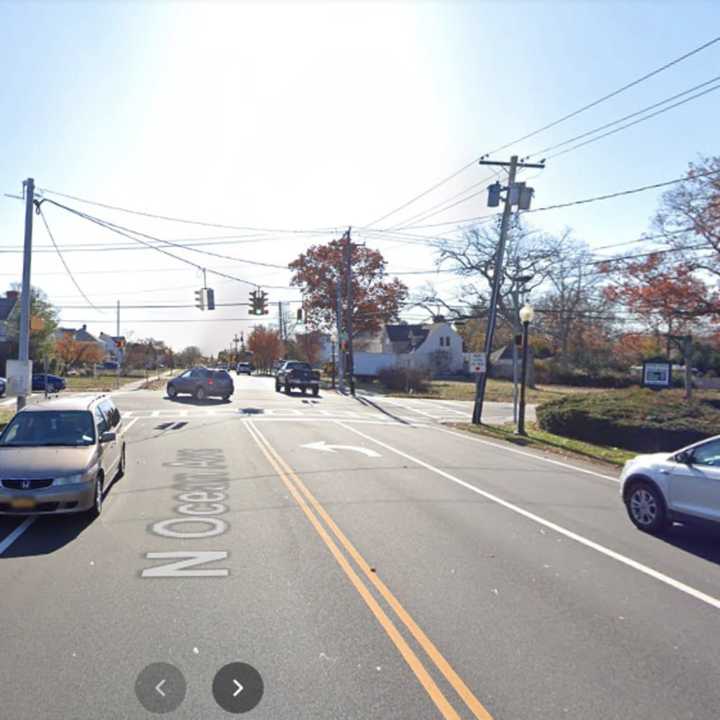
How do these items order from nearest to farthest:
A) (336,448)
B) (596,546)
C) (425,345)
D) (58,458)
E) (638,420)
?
(596,546) → (58,458) → (336,448) → (638,420) → (425,345)

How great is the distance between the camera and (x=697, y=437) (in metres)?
15.6

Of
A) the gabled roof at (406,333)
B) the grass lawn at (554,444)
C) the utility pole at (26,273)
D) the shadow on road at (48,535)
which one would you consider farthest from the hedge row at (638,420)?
the gabled roof at (406,333)

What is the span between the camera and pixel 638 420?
1705cm

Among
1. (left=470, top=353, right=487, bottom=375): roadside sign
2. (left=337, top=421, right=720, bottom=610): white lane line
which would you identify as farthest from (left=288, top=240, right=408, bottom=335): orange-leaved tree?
(left=337, top=421, right=720, bottom=610): white lane line

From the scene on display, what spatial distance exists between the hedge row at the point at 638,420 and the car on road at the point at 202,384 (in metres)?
16.9

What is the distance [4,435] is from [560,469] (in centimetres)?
1043

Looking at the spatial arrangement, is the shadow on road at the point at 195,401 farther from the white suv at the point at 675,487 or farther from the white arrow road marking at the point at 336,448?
the white suv at the point at 675,487

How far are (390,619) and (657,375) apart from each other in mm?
20606

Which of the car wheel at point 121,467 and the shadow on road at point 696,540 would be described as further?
the car wheel at point 121,467

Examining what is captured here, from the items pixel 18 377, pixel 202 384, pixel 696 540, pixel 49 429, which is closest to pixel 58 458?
pixel 49 429

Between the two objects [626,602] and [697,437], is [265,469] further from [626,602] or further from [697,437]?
[697,437]

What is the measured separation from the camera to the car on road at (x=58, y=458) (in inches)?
303

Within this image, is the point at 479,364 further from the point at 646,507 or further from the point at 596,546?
the point at 596,546

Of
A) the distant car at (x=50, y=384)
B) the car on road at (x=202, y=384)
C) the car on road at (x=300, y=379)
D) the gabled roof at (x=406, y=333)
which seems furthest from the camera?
the gabled roof at (x=406, y=333)
